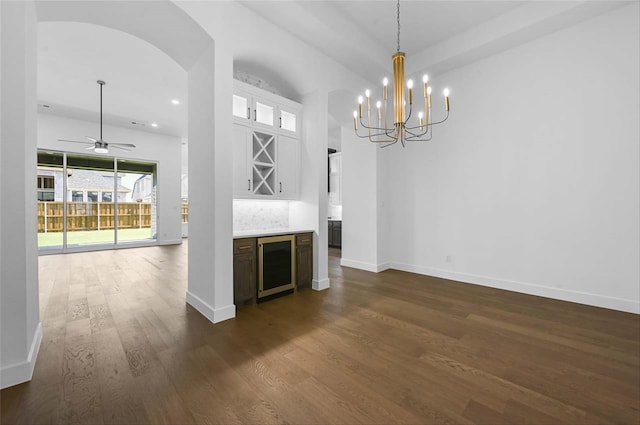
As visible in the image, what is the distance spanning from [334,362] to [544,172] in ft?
12.3

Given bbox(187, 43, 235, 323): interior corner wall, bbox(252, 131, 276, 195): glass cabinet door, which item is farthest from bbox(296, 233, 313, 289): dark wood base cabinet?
bbox(187, 43, 235, 323): interior corner wall

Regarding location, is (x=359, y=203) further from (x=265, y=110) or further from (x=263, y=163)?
(x=265, y=110)

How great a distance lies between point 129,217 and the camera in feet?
27.0

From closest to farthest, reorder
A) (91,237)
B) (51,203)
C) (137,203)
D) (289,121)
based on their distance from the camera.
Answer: (289,121) → (51,203) → (91,237) → (137,203)

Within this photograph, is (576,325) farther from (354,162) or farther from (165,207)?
(165,207)

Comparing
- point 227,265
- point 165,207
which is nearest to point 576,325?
point 227,265

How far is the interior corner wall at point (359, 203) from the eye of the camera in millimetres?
4992

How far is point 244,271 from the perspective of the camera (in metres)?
3.16

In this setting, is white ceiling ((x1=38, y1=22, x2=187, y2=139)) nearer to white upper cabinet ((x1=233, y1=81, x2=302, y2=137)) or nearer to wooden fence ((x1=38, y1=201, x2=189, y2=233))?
white upper cabinet ((x1=233, y1=81, x2=302, y2=137))

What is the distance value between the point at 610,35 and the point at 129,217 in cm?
1099

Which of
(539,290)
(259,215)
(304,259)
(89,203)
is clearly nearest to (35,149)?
(259,215)

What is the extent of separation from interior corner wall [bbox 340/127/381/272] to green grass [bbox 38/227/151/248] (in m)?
6.91

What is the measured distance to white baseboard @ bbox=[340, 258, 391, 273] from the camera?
4938 mm

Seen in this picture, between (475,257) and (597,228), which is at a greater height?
(597,228)
